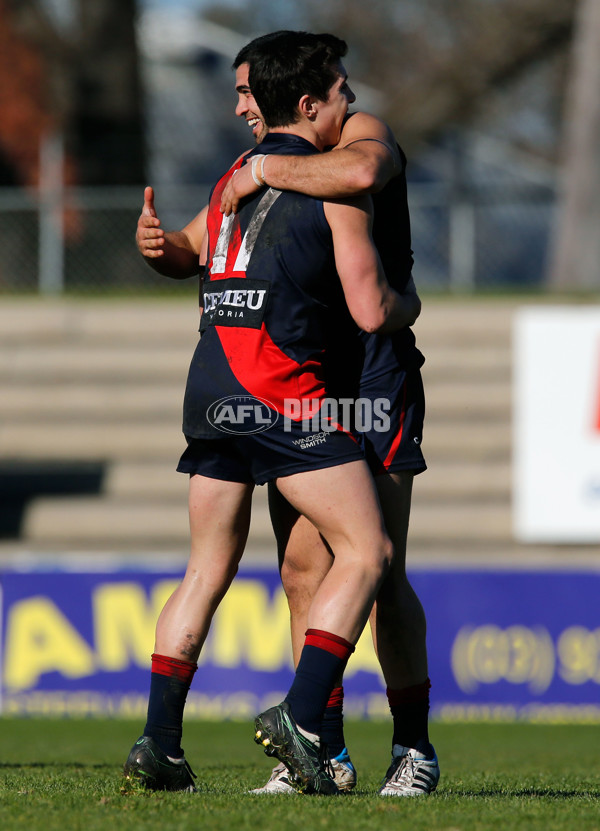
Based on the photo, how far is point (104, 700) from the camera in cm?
988

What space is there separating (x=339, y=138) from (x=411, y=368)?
738 millimetres

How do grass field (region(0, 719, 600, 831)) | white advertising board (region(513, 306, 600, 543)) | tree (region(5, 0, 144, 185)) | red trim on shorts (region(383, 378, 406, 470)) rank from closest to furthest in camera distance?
grass field (region(0, 719, 600, 831)), red trim on shorts (region(383, 378, 406, 470)), white advertising board (region(513, 306, 600, 543)), tree (region(5, 0, 144, 185))

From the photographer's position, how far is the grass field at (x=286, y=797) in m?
3.23

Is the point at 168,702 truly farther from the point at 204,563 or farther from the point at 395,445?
the point at 395,445

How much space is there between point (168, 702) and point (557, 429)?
9.30m

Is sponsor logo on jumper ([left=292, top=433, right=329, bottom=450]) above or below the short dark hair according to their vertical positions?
below

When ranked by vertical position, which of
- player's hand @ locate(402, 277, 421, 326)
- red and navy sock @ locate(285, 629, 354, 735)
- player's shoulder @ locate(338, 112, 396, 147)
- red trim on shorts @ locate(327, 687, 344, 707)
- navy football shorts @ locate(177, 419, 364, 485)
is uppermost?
player's shoulder @ locate(338, 112, 396, 147)

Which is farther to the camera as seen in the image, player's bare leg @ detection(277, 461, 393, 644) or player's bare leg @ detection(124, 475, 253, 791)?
player's bare leg @ detection(124, 475, 253, 791)

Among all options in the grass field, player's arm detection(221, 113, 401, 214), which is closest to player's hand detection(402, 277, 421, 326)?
player's arm detection(221, 113, 401, 214)

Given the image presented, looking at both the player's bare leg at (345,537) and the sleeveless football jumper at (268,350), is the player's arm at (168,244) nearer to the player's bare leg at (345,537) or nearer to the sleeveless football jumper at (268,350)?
the sleeveless football jumper at (268,350)

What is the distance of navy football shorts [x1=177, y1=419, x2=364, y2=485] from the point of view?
3734 millimetres

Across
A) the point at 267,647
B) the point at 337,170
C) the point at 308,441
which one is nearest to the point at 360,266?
the point at 337,170

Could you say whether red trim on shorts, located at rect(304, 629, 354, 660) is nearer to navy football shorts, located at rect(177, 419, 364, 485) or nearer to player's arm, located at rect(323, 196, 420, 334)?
navy football shorts, located at rect(177, 419, 364, 485)

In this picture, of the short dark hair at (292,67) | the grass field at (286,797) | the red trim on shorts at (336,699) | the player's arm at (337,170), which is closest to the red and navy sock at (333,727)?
the red trim on shorts at (336,699)
